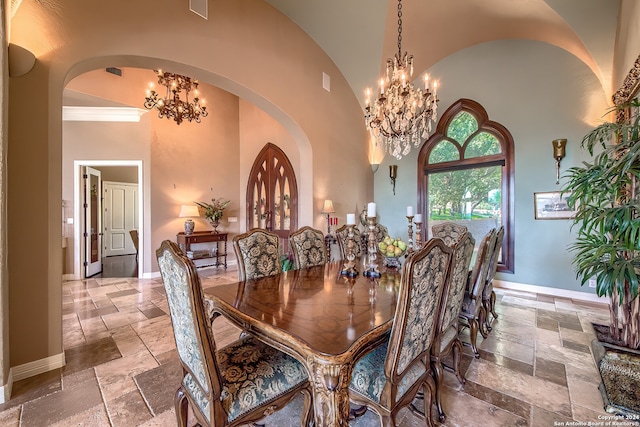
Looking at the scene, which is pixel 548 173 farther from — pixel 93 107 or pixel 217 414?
pixel 93 107

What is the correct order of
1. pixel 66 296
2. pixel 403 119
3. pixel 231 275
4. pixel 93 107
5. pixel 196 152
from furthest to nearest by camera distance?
pixel 196 152 → pixel 231 275 → pixel 93 107 → pixel 66 296 → pixel 403 119

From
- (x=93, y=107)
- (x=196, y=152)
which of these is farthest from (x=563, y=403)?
(x=93, y=107)

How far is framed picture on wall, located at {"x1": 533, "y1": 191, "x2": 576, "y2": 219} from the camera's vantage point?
3.80m

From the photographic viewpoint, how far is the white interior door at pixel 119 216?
309 inches

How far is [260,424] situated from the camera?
149 cm

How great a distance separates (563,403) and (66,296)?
5884 mm

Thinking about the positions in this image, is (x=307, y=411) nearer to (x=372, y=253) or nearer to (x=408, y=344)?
(x=408, y=344)

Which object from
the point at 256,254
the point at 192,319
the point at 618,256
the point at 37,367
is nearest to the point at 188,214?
the point at 37,367

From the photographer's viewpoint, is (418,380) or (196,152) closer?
(418,380)

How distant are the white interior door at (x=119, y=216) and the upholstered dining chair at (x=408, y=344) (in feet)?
30.8

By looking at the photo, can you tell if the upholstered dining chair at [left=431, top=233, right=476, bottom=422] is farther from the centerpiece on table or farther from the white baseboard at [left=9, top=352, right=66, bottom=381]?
the centerpiece on table

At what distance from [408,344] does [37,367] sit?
282 centimetres

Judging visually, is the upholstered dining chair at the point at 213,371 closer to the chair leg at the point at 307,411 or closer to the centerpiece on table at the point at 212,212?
the chair leg at the point at 307,411

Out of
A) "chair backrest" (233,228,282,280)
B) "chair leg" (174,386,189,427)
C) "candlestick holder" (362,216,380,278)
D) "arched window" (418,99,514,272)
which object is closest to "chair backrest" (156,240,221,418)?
"chair leg" (174,386,189,427)
